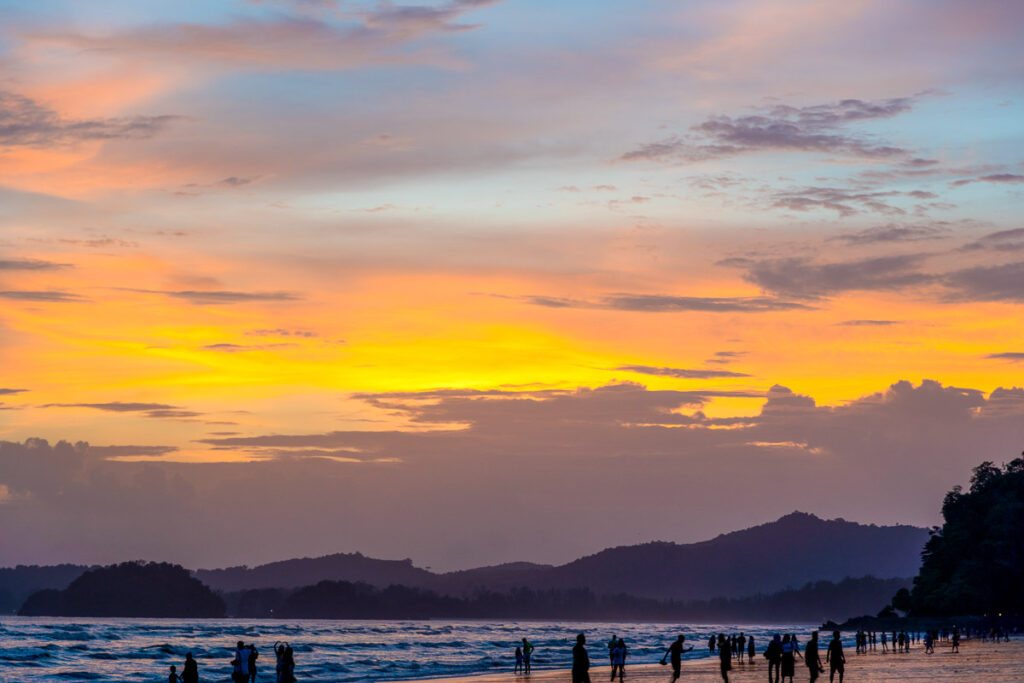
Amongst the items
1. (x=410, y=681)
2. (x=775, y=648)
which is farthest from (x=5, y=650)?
(x=775, y=648)

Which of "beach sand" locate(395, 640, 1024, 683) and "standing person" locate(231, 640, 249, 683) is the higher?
"standing person" locate(231, 640, 249, 683)

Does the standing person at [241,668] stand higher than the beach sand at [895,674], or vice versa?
the standing person at [241,668]

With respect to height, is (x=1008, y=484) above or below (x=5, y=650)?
above

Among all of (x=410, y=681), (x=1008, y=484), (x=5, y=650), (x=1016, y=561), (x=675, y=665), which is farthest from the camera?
(x=1008, y=484)

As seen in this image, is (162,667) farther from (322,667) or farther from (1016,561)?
(1016,561)

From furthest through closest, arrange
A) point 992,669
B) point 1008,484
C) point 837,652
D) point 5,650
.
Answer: point 1008,484
point 5,650
point 992,669
point 837,652

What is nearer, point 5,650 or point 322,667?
point 322,667

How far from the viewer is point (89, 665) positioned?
348ft

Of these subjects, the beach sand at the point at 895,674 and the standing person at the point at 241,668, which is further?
the beach sand at the point at 895,674

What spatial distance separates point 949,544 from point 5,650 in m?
147

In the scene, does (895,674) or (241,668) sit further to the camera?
(895,674)

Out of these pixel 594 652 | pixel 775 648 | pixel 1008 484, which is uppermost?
pixel 1008 484

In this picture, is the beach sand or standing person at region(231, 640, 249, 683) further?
the beach sand

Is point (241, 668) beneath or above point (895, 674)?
above
